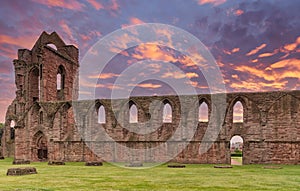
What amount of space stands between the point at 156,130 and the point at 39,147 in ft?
37.1

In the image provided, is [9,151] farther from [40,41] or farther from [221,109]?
[221,109]

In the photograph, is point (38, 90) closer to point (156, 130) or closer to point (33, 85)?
point (33, 85)

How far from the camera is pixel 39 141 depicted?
1054 inches

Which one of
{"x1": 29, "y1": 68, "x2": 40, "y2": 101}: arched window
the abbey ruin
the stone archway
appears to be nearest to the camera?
the abbey ruin

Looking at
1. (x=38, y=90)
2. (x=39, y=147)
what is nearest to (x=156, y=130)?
(x=39, y=147)

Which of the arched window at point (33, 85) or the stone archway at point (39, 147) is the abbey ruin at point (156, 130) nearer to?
the stone archway at point (39, 147)

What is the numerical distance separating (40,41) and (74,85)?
22.8ft

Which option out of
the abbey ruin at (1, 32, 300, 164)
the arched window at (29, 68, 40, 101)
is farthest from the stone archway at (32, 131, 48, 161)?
the arched window at (29, 68, 40, 101)

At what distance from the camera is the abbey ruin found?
2142cm

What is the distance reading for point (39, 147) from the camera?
2730 cm

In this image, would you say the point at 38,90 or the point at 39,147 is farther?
the point at 38,90

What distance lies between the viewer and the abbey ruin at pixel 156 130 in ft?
70.3

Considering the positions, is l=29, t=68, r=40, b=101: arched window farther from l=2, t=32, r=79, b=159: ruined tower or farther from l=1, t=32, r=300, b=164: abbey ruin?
l=1, t=32, r=300, b=164: abbey ruin

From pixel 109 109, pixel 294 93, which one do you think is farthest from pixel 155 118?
pixel 294 93
